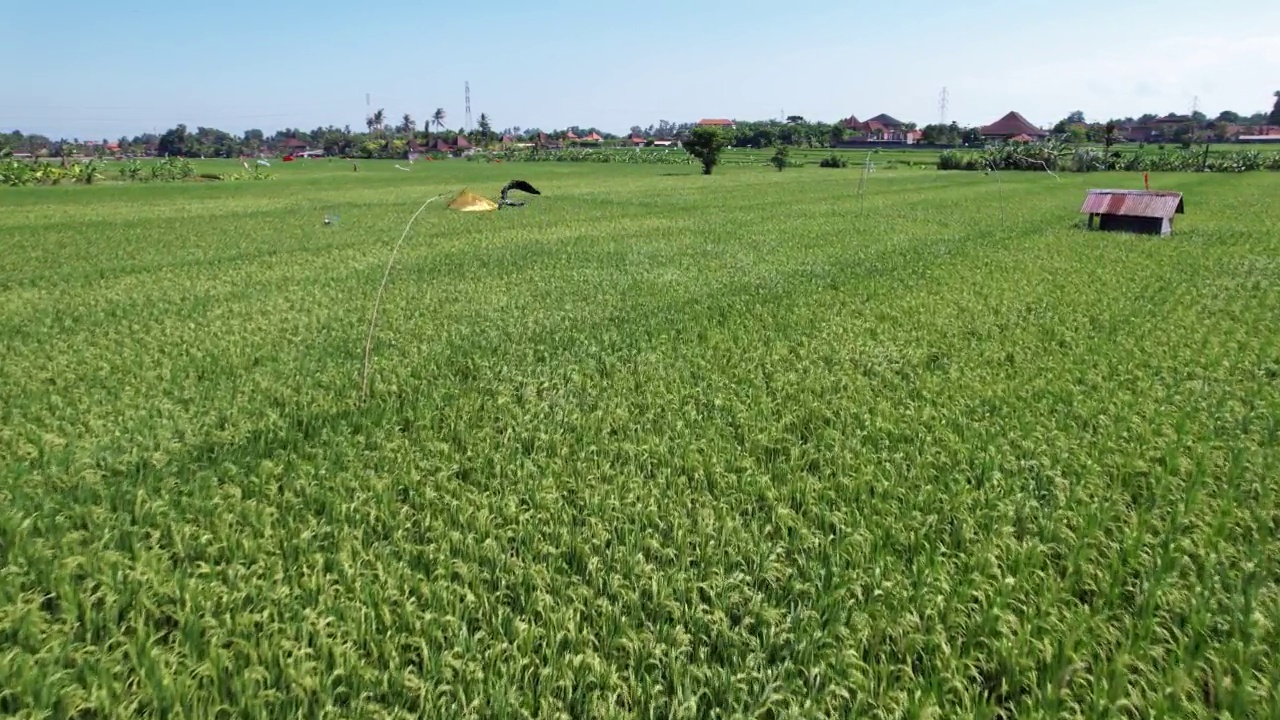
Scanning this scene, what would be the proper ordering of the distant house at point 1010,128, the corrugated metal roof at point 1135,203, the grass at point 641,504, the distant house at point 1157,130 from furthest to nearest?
the distant house at point 1157,130 < the distant house at point 1010,128 < the corrugated metal roof at point 1135,203 < the grass at point 641,504

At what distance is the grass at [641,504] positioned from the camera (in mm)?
4055

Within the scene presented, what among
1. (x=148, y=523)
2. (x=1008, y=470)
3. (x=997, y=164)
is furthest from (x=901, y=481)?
(x=997, y=164)

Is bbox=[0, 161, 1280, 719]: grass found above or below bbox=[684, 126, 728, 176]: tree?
below

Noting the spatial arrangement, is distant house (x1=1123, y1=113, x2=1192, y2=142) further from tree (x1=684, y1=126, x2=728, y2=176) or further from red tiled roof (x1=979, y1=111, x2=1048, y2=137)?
tree (x1=684, y1=126, x2=728, y2=176)

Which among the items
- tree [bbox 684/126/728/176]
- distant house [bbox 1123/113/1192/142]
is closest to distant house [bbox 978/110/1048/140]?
distant house [bbox 1123/113/1192/142]

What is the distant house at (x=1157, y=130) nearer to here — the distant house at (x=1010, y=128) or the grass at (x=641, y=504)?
the distant house at (x=1010, y=128)

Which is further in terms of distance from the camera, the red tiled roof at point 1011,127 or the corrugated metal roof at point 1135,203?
the red tiled roof at point 1011,127

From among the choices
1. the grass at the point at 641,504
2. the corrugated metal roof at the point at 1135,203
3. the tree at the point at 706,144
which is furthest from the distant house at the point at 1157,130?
the grass at the point at 641,504

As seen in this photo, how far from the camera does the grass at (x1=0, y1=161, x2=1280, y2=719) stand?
4.05m

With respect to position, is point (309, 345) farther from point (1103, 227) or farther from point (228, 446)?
point (1103, 227)

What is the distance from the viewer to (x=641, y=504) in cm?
596

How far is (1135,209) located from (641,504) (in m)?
25.2

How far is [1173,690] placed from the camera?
12.9ft

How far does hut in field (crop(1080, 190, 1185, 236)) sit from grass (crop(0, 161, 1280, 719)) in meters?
10.2
